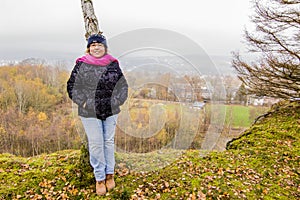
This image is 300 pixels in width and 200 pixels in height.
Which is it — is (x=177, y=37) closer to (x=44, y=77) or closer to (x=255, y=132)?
(x=255, y=132)

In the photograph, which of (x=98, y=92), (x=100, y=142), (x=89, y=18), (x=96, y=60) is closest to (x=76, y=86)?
(x=98, y=92)

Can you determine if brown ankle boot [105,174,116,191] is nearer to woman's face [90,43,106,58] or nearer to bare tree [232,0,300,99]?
woman's face [90,43,106,58]

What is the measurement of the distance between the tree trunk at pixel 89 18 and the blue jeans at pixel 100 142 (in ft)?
3.93

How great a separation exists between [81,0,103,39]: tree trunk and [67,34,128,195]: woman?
441mm

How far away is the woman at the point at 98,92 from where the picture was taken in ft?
8.45

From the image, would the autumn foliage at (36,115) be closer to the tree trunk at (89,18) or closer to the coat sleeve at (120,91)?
the tree trunk at (89,18)

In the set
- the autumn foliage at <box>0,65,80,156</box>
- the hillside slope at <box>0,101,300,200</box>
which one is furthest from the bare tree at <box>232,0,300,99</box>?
the autumn foliage at <box>0,65,80,156</box>

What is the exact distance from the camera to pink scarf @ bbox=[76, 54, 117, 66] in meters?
2.61

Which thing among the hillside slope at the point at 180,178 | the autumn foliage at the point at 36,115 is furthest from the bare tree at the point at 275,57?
the autumn foliage at the point at 36,115

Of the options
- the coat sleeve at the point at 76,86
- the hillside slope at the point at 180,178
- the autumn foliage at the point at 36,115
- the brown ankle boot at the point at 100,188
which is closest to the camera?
the coat sleeve at the point at 76,86

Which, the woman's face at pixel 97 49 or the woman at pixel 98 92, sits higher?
the woman's face at pixel 97 49

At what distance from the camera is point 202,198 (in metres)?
3.13

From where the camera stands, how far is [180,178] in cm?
352

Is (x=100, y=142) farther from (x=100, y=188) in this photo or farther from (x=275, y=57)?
(x=275, y=57)
